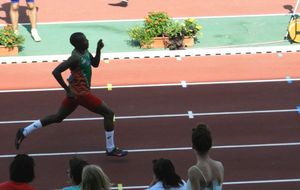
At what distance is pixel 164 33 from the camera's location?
1731 centimetres

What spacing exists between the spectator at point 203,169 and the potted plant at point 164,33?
9823 mm

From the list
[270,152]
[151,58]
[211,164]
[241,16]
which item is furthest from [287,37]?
[211,164]

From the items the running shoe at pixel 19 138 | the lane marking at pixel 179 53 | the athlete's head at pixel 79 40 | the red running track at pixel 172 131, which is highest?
the athlete's head at pixel 79 40

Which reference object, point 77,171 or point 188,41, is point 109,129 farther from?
point 188,41

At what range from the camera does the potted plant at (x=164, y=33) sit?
1716 cm

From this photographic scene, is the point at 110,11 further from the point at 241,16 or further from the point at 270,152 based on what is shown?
the point at 270,152

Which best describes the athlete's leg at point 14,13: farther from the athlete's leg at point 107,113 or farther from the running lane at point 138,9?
the athlete's leg at point 107,113

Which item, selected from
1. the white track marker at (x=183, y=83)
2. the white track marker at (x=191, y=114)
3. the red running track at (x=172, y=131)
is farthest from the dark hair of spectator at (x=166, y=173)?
the white track marker at (x=183, y=83)

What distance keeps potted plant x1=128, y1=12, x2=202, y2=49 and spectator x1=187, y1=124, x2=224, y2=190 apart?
982 centimetres

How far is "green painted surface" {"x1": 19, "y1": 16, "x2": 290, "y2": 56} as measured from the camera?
17.4 meters

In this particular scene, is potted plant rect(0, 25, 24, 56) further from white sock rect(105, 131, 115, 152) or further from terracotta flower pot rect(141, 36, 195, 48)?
white sock rect(105, 131, 115, 152)

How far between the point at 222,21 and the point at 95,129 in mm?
7139

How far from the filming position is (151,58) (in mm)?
16625

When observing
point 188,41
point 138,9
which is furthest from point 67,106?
point 138,9
